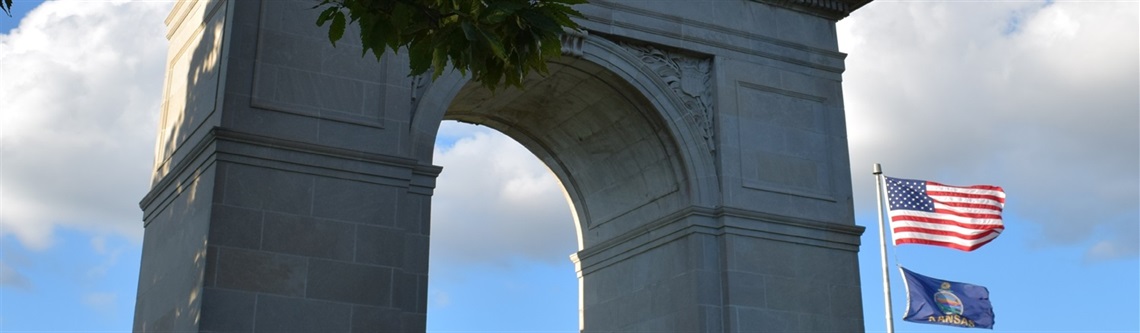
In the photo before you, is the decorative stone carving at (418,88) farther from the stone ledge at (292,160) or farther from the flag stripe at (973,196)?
the flag stripe at (973,196)

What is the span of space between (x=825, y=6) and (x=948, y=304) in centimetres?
716

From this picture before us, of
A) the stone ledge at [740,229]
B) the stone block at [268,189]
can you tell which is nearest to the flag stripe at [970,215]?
the stone ledge at [740,229]

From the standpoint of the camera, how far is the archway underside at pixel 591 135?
910 inches

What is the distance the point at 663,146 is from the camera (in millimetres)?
23281

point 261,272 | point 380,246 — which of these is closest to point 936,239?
point 380,246

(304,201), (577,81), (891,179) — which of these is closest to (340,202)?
(304,201)

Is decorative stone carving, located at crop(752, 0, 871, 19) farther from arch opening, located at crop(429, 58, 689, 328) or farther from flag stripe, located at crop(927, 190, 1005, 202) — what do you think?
flag stripe, located at crop(927, 190, 1005, 202)

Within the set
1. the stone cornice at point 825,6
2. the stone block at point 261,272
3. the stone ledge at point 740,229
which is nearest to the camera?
the stone block at point 261,272

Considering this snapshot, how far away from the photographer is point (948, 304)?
2784cm

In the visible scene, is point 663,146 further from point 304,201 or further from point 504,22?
point 504,22

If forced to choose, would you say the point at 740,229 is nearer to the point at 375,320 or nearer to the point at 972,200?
the point at 375,320

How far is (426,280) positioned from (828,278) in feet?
23.3

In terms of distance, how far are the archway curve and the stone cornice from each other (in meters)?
3.15

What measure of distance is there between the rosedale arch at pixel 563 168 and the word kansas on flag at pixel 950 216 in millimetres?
4208
